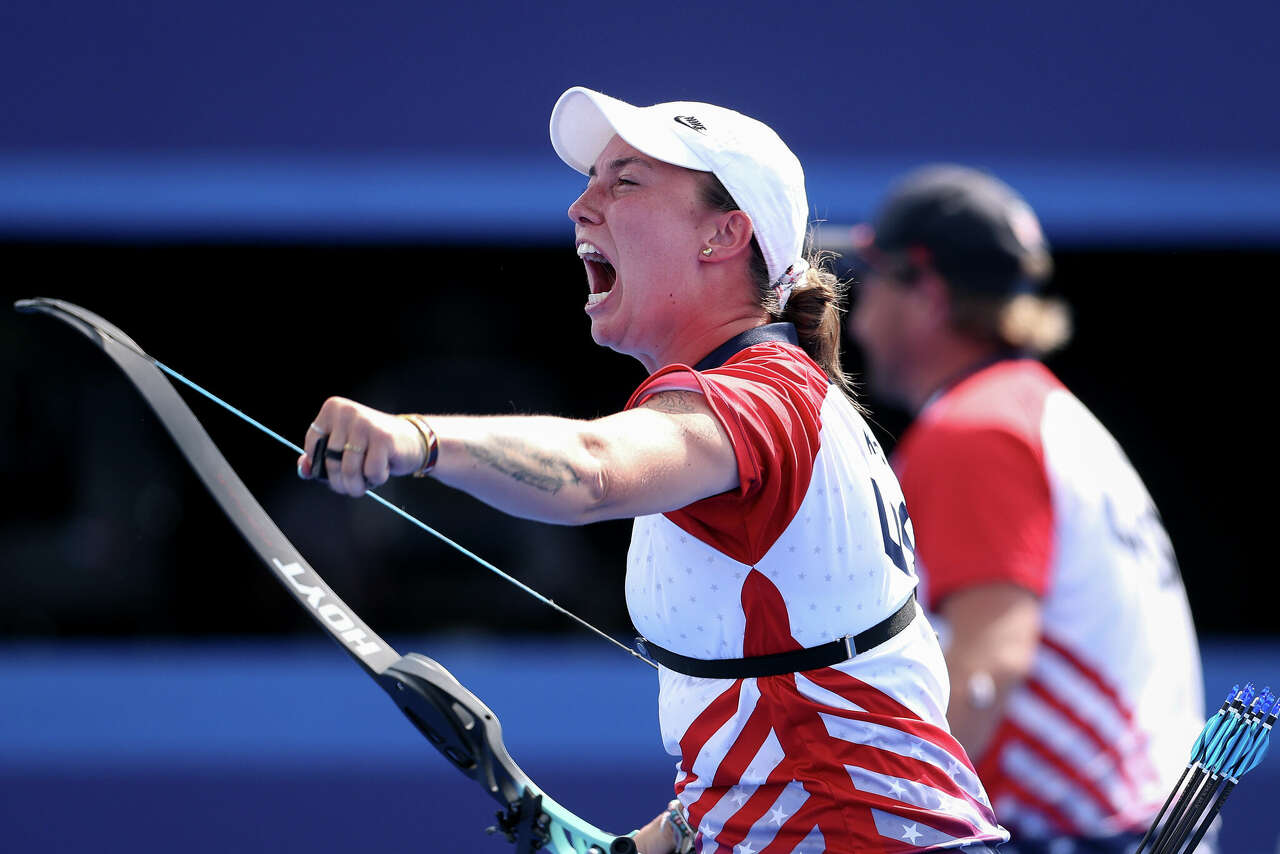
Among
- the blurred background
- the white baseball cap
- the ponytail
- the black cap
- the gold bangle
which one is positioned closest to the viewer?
the gold bangle

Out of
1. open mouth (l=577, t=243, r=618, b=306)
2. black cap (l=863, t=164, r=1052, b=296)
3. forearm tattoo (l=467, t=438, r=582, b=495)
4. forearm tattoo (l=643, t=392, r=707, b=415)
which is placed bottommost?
forearm tattoo (l=467, t=438, r=582, b=495)

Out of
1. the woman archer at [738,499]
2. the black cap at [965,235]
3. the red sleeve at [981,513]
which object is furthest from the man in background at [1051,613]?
the woman archer at [738,499]

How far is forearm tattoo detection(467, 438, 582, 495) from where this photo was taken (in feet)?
4.92

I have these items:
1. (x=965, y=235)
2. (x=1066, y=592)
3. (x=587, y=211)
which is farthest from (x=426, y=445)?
(x=965, y=235)

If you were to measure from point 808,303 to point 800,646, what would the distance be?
24.3 inches

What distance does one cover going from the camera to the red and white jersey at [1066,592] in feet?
9.35

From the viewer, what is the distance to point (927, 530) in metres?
2.89

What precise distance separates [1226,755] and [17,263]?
5.38m

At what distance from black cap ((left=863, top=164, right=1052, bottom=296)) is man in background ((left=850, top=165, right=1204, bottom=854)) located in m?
0.33

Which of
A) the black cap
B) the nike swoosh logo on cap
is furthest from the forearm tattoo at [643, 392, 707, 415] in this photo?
→ the black cap

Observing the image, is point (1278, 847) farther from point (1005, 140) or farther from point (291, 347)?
point (291, 347)

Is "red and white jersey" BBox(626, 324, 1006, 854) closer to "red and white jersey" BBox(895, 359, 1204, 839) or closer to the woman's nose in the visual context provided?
the woman's nose

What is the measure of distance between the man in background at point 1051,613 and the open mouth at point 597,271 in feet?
3.21

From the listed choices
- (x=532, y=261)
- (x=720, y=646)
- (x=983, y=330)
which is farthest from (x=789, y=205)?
(x=532, y=261)
